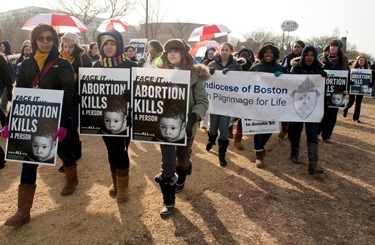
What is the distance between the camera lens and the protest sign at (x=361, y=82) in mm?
9441

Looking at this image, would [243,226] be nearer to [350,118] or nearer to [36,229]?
[36,229]

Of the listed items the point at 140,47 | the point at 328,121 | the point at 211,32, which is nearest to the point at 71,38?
the point at 328,121

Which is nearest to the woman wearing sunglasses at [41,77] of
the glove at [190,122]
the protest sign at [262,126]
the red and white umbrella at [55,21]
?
the glove at [190,122]

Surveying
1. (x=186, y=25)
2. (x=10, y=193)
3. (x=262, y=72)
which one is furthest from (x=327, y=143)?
(x=186, y=25)

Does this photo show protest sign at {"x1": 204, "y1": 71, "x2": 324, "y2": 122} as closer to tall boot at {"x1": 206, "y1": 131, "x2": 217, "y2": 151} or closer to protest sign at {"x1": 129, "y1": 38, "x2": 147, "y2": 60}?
tall boot at {"x1": 206, "y1": 131, "x2": 217, "y2": 151}

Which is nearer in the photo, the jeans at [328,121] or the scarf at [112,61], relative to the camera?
the scarf at [112,61]

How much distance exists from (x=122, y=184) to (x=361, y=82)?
863 centimetres

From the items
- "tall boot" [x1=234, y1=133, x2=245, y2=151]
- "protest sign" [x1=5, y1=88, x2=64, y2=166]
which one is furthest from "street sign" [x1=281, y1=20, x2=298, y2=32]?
"protest sign" [x1=5, y1=88, x2=64, y2=166]

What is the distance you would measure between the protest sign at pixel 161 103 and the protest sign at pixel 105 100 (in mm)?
226

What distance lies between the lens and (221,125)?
5.50 meters

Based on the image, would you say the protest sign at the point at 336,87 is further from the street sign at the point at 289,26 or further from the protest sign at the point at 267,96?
the street sign at the point at 289,26

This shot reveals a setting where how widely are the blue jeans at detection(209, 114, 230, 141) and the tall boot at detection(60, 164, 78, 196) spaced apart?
2.46m

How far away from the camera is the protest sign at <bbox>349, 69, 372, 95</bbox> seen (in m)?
9.44

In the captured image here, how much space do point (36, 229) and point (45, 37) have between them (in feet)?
6.87
